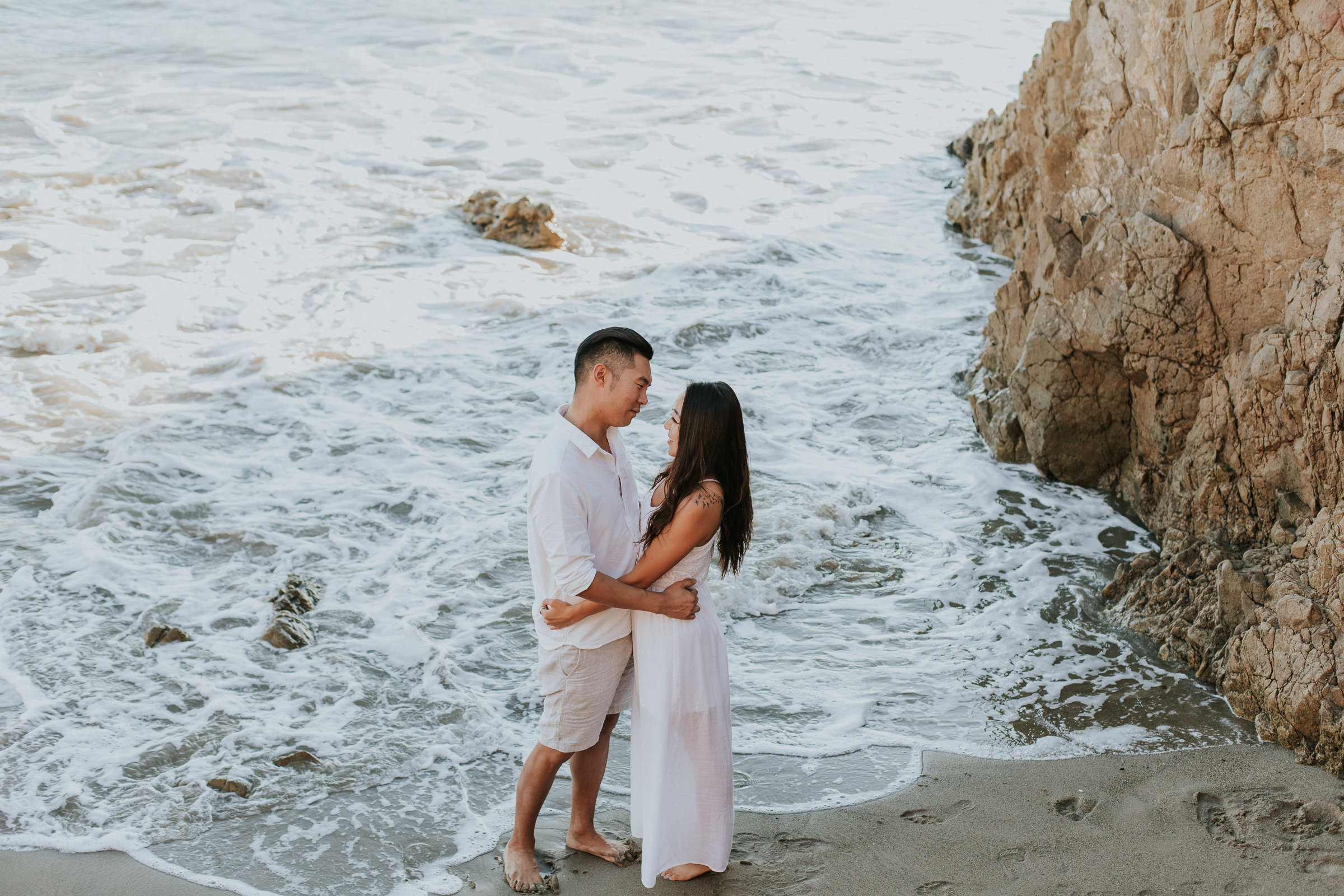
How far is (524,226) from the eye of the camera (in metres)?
12.1

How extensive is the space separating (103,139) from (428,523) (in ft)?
33.9

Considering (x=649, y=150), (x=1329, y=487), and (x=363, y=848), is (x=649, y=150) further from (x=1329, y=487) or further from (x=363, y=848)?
(x=363, y=848)

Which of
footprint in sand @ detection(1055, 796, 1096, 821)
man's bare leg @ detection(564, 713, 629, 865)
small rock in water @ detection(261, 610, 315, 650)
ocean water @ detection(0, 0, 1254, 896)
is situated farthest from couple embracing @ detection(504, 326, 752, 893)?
small rock in water @ detection(261, 610, 315, 650)

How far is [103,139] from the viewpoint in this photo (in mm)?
14031

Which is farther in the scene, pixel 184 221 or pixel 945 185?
pixel 945 185

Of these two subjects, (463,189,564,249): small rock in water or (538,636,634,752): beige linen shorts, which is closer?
(538,636,634,752): beige linen shorts

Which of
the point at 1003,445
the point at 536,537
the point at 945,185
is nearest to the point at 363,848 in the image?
the point at 536,537

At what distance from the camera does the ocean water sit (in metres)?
4.62

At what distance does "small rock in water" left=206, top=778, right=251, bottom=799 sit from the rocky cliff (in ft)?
14.1

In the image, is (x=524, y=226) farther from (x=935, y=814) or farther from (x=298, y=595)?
(x=935, y=814)

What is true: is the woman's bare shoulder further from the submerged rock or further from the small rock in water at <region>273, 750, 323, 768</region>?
the submerged rock

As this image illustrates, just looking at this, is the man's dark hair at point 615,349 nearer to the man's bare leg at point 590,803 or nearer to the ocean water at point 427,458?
the man's bare leg at point 590,803

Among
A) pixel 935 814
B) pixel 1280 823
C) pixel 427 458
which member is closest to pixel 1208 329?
pixel 1280 823

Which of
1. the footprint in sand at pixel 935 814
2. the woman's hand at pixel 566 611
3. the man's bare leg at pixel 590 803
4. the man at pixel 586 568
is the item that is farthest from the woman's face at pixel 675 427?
the footprint in sand at pixel 935 814
